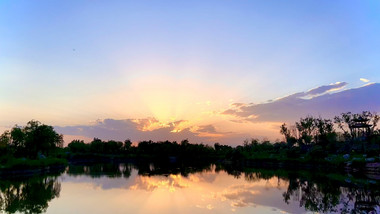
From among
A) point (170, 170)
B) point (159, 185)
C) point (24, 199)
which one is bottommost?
point (170, 170)

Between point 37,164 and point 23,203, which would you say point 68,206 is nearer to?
point 23,203

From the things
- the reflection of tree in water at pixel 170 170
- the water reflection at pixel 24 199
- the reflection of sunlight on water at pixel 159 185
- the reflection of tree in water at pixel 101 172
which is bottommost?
the reflection of tree in water at pixel 170 170

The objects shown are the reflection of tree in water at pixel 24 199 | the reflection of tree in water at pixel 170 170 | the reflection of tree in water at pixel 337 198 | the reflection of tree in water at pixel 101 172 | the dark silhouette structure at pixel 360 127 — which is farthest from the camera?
the dark silhouette structure at pixel 360 127

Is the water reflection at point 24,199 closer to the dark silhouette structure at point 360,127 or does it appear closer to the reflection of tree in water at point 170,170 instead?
the reflection of tree in water at point 170,170

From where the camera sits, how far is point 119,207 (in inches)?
508

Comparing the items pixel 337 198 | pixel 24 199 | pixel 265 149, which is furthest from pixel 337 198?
pixel 265 149

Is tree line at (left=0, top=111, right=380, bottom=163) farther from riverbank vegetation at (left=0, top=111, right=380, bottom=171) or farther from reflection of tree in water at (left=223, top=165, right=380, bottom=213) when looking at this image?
reflection of tree in water at (left=223, top=165, right=380, bottom=213)

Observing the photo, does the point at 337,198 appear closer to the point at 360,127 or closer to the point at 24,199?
the point at 24,199

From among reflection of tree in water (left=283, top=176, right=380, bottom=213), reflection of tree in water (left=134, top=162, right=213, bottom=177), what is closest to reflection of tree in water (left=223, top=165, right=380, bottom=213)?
reflection of tree in water (left=283, top=176, right=380, bottom=213)

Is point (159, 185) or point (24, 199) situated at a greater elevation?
point (24, 199)

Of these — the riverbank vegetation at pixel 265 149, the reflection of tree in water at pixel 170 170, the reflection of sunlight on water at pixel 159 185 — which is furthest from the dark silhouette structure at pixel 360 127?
the reflection of sunlight on water at pixel 159 185

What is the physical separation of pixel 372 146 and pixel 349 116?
6.58 m

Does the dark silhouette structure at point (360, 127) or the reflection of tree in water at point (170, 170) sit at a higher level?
the dark silhouette structure at point (360, 127)

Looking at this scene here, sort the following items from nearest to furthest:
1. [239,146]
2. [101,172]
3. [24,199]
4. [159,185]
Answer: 1. [24,199]
2. [159,185]
3. [101,172]
4. [239,146]
